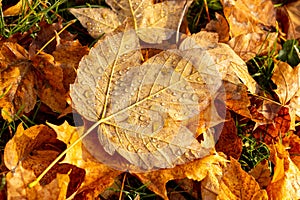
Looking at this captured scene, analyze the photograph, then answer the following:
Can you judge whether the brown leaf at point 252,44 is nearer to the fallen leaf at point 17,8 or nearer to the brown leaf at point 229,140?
the brown leaf at point 229,140

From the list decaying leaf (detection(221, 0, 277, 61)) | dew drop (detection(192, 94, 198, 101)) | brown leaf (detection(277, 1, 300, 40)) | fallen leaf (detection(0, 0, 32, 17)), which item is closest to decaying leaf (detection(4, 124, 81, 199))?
dew drop (detection(192, 94, 198, 101))

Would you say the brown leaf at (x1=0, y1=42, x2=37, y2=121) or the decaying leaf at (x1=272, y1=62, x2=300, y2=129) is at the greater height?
the brown leaf at (x1=0, y1=42, x2=37, y2=121)

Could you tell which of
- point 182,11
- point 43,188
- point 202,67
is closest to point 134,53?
point 202,67

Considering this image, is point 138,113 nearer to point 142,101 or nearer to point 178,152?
point 142,101

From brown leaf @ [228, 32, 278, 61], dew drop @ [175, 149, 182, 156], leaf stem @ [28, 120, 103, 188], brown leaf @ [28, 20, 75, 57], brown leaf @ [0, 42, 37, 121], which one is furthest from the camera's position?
brown leaf @ [228, 32, 278, 61]

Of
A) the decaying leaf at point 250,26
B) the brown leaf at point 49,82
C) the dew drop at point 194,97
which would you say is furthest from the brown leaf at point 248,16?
the brown leaf at point 49,82

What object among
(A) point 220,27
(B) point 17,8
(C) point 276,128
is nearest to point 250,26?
(A) point 220,27

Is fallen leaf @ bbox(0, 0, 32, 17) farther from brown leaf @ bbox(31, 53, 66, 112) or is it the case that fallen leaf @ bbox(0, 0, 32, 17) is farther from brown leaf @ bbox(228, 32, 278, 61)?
brown leaf @ bbox(228, 32, 278, 61)
